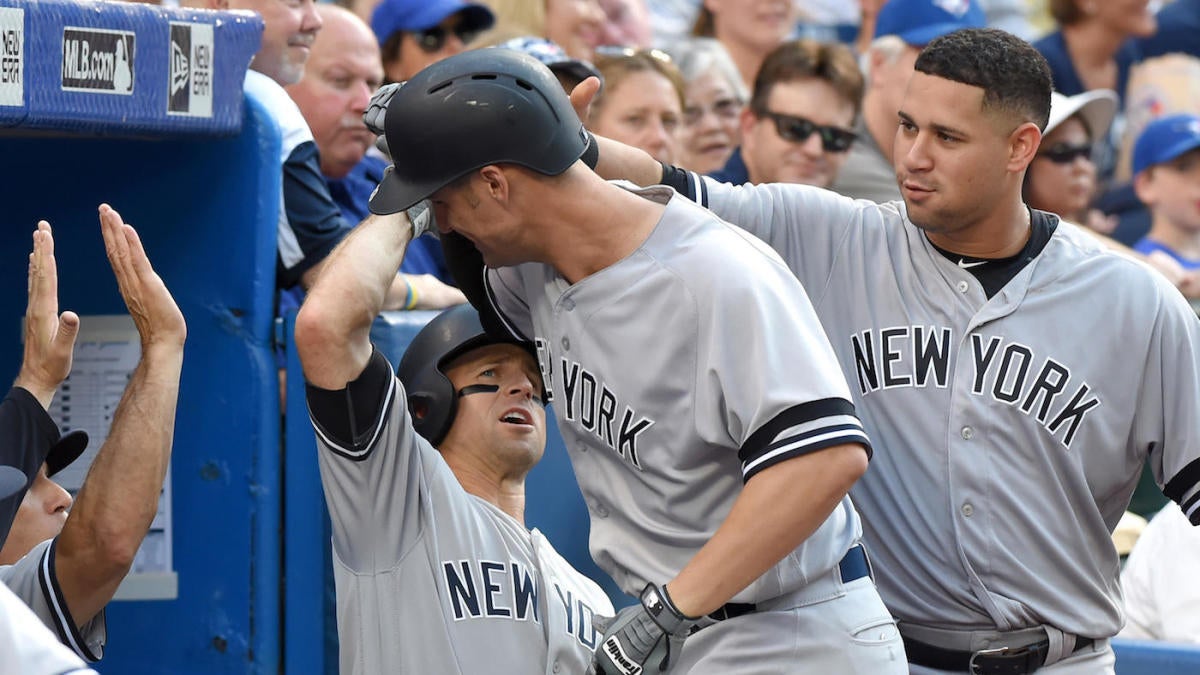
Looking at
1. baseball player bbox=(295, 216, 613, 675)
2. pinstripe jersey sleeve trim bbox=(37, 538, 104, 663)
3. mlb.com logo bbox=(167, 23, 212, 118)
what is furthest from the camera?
mlb.com logo bbox=(167, 23, 212, 118)

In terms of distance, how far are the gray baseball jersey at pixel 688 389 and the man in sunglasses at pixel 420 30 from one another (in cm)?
245

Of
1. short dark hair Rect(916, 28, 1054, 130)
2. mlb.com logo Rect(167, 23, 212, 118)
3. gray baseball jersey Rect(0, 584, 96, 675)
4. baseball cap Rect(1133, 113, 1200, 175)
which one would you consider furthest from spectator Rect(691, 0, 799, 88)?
gray baseball jersey Rect(0, 584, 96, 675)

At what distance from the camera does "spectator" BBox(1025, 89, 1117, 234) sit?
559cm

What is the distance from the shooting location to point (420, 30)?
507 centimetres

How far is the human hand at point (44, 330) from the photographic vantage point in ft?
9.75

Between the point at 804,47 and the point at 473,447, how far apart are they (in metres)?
2.33

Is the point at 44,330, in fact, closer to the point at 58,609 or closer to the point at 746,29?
the point at 58,609

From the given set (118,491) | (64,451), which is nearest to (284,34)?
(64,451)

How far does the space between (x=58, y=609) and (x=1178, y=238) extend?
4516mm

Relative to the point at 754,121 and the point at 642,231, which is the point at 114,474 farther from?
the point at 754,121

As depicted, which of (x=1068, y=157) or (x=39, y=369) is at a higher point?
(x=1068, y=157)

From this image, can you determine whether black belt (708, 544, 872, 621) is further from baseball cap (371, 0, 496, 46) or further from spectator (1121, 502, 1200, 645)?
baseball cap (371, 0, 496, 46)

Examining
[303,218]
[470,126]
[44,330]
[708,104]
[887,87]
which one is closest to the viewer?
[470,126]

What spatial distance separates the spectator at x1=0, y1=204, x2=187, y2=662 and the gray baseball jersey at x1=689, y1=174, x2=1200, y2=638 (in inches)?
40.8
